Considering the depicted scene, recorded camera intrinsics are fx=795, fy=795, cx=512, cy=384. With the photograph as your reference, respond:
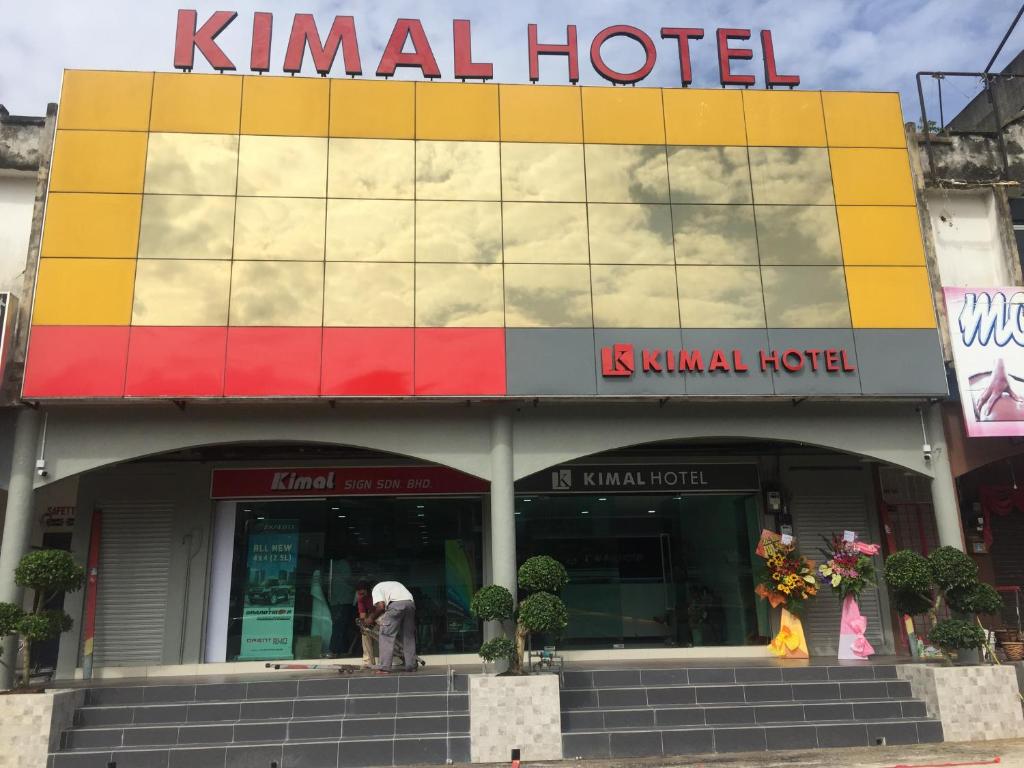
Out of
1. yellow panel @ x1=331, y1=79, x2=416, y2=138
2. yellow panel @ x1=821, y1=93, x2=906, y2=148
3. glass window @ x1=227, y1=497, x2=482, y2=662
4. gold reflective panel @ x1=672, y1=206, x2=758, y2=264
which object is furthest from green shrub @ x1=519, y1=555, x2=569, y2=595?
yellow panel @ x1=821, y1=93, x2=906, y2=148

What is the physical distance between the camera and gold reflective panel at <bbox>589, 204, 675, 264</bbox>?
40.2ft

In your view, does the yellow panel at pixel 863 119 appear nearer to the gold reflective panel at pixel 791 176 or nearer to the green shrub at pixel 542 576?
the gold reflective panel at pixel 791 176

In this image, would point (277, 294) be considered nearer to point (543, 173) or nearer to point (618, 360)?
point (543, 173)

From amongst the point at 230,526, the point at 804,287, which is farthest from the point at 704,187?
the point at 230,526

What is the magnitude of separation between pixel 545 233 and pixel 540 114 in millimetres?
2029

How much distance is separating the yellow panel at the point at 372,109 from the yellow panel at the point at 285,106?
0.61 ft

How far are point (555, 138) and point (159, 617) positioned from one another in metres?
10.2

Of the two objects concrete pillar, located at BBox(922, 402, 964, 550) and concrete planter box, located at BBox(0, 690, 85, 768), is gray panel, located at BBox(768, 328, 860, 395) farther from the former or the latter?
concrete planter box, located at BBox(0, 690, 85, 768)

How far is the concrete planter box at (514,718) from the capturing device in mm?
9336

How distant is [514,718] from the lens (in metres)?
9.45

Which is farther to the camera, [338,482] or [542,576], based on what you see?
[338,482]

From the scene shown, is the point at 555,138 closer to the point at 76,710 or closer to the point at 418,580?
the point at 418,580

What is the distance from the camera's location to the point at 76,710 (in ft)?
31.3

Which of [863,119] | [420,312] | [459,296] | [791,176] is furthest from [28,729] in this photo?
[863,119]
